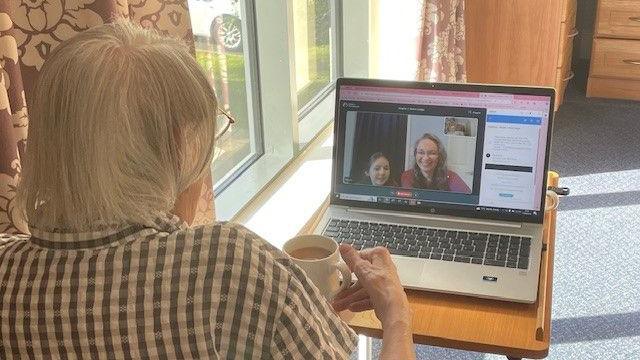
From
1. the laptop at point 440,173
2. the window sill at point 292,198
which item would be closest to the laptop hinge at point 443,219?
the laptop at point 440,173

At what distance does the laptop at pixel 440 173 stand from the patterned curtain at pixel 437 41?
1.41 metres

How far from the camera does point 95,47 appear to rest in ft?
2.65

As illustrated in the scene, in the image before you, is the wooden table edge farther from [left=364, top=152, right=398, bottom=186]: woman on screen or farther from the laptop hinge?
[left=364, top=152, right=398, bottom=186]: woman on screen

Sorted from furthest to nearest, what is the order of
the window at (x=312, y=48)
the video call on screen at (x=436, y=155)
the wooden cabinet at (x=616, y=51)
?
the wooden cabinet at (x=616, y=51) → the window at (x=312, y=48) → the video call on screen at (x=436, y=155)

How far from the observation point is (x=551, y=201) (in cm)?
154

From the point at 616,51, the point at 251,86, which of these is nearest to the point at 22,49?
the point at 251,86

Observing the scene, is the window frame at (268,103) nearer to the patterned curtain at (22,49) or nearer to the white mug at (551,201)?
the white mug at (551,201)

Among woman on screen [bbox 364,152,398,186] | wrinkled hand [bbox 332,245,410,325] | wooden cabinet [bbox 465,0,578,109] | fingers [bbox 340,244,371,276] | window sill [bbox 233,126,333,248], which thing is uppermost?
woman on screen [bbox 364,152,398,186]

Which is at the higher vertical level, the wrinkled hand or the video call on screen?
the video call on screen

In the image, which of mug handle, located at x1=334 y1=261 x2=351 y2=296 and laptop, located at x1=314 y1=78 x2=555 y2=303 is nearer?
mug handle, located at x1=334 y1=261 x2=351 y2=296

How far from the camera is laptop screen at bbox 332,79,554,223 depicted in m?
1.43

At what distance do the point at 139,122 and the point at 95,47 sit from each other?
0.10 metres

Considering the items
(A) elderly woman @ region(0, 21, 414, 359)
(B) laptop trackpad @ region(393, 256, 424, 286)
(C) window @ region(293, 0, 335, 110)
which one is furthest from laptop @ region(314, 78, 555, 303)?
(C) window @ region(293, 0, 335, 110)

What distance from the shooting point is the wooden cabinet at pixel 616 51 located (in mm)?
3814
